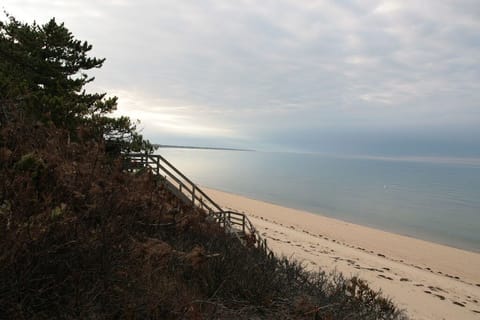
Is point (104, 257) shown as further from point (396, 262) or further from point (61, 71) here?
point (396, 262)

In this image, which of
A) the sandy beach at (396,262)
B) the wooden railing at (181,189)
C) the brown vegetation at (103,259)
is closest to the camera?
the brown vegetation at (103,259)

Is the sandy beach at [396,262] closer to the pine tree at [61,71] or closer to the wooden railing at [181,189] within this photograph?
the wooden railing at [181,189]

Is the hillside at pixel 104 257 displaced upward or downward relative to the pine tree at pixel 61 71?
downward

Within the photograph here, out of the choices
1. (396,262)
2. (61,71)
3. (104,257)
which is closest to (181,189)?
(61,71)

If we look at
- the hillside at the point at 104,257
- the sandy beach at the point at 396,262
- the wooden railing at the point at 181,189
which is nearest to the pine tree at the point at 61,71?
the wooden railing at the point at 181,189

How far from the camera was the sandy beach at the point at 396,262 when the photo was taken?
1265 cm

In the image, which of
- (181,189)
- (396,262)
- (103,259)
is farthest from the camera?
(396,262)

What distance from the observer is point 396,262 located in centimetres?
1933

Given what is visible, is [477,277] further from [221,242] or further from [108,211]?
[108,211]

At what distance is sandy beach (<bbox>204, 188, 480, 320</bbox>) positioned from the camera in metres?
12.6

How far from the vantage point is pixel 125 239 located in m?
3.70

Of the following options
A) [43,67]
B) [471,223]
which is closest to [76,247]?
[43,67]

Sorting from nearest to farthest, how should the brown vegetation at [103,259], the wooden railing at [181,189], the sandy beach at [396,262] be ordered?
the brown vegetation at [103,259] < the wooden railing at [181,189] < the sandy beach at [396,262]

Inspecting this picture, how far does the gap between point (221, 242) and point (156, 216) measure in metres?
1.50
